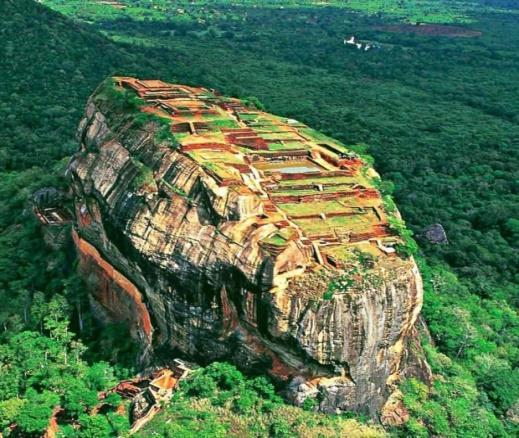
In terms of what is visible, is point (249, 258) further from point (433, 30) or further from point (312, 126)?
point (433, 30)

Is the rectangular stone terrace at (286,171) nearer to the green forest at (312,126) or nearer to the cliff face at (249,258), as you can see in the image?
the cliff face at (249,258)

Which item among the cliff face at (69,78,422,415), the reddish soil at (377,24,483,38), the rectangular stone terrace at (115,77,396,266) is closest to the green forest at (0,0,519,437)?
the reddish soil at (377,24,483,38)

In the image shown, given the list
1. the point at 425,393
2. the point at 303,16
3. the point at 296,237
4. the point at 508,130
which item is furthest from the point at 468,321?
the point at 303,16

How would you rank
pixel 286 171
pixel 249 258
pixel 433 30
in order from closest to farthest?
pixel 249 258 → pixel 286 171 → pixel 433 30

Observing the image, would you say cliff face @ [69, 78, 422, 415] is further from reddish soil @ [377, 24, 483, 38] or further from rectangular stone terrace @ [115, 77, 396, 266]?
reddish soil @ [377, 24, 483, 38]

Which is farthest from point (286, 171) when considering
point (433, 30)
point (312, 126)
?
point (433, 30)

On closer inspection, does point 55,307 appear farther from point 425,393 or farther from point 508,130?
point 508,130
